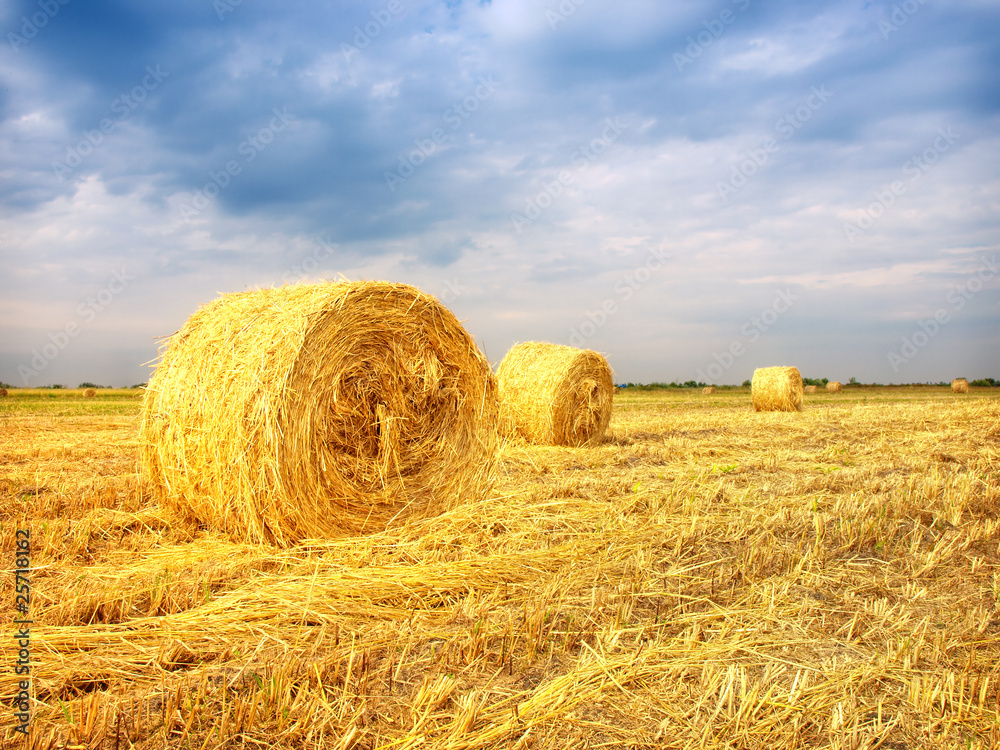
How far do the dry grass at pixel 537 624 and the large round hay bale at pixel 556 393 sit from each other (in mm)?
3956

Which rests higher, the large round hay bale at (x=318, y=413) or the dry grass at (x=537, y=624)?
the large round hay bale at (x=318, y=413)

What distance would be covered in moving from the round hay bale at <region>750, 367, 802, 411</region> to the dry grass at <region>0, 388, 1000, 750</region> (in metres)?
13.4

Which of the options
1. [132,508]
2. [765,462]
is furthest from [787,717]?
[765,462]

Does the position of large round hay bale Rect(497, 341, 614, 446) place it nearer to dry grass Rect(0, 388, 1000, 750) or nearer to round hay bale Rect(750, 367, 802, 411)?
dry grass Rect(0, 388, 1000, 750)

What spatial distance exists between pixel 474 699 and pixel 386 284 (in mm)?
3657

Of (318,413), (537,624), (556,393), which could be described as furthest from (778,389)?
(537,624)

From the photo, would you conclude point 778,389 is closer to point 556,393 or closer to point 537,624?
point 556,393

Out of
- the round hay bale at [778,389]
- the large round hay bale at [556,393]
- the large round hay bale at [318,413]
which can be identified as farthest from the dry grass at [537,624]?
the round hay bale at [778,389]

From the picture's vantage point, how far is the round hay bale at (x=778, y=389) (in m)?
18.9

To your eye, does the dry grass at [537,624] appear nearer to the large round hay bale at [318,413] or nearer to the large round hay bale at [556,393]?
the large round hay bale at [318,413]

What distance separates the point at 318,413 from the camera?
4961 millimetres

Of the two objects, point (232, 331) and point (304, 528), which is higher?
point (232, 331)

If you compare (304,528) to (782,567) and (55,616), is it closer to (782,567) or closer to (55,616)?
(55,616)

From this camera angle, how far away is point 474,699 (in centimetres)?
242
